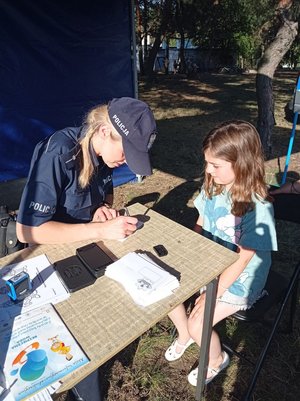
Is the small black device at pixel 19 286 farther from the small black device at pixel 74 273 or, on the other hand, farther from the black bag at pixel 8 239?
the black bag at pixel 8 239

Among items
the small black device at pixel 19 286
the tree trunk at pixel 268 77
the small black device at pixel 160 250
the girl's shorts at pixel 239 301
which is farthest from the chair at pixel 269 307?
the tree trunk at pixel 268 77

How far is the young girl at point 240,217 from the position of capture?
1.63 m

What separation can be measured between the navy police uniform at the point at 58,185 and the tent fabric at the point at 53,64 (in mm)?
2275

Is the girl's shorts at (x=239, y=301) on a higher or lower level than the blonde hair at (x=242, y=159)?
lower

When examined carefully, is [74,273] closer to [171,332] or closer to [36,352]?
[36,352]

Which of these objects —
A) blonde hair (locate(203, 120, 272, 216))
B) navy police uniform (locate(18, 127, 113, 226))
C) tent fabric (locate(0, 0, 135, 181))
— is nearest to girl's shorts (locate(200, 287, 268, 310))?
blonde hair (locate(203, 120, 272, 216))

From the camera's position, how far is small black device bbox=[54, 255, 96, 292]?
1.21 m

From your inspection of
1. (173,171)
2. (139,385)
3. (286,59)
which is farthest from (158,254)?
(286,59)

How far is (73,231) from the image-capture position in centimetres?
149

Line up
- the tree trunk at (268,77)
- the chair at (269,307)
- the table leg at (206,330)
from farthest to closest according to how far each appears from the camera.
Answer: the tree trunk at (268,77) < the chair at (269,307) < the table leg at (206,330)

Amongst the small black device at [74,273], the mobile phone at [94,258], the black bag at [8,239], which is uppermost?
the mobile phone at [94,258]

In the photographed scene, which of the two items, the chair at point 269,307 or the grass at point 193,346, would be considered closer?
the chair at point 269,307

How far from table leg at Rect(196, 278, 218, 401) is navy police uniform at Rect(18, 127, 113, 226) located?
0.82 metres

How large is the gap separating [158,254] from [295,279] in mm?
806
